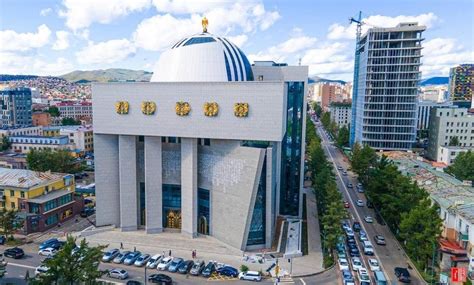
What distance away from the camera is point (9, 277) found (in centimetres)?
3077

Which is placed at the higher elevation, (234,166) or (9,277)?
(234,166)

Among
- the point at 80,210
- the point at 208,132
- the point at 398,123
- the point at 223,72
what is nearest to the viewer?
the point at 208,132

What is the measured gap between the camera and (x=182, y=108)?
37219 millimetres

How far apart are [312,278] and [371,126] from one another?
6038 cm

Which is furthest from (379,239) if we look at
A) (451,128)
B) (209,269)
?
(451,128)

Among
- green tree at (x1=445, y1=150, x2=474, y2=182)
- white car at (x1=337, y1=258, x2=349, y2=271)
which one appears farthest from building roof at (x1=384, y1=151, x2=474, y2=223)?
white car at (x1=337, y1=258, x2=349, y2=271)

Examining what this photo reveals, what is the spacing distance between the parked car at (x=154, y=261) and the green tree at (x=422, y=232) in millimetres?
22835

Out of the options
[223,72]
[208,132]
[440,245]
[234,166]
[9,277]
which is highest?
[223,72]

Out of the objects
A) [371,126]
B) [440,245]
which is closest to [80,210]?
[440,245]

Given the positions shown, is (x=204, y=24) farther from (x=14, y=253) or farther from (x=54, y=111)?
(x=54, y=111)

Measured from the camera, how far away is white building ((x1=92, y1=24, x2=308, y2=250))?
116 ft

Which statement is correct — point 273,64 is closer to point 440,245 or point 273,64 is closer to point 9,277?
point 440,245

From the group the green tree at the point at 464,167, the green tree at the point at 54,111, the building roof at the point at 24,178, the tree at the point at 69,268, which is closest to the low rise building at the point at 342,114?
the green tree at the point at 464,167

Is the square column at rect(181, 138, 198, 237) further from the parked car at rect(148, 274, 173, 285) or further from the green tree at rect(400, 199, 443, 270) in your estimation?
the green tree at rect(400, 199, 443, 270)
